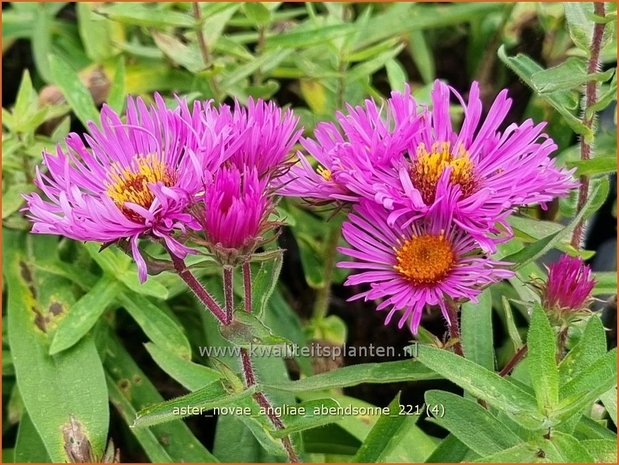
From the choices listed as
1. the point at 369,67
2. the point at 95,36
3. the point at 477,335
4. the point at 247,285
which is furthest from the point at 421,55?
the point at 247,285

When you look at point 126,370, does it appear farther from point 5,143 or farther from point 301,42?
point 301,42

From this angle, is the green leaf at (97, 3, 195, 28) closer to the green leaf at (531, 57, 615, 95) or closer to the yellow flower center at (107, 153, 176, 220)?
the yellow flower center at (107, 153, 176, 220)

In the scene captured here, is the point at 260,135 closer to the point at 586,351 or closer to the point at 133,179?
the point at 133,179

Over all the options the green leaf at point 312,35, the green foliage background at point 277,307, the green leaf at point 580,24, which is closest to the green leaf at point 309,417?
the green foliage background at point 277,307

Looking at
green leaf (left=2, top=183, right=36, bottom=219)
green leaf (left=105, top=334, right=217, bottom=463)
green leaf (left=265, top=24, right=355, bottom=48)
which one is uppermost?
green leaf (left=265, top=24, right=355, bottom=48)

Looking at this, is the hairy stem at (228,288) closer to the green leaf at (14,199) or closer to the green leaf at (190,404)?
the green leaf at (190,404)

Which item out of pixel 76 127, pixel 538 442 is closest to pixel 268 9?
pixel 76 127

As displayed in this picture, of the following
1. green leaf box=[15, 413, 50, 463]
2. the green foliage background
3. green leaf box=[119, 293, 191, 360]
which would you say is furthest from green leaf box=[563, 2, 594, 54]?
green leaf box=[15, 413, 50, 463]
